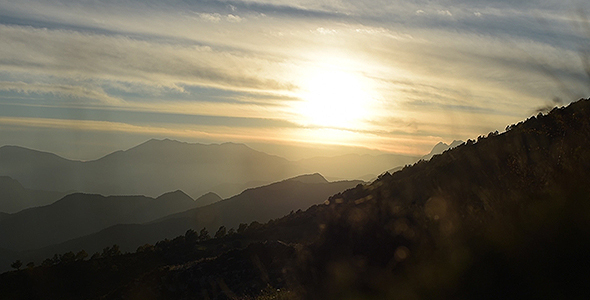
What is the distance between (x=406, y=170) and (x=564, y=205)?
46.9 m

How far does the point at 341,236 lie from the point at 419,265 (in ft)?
22.9

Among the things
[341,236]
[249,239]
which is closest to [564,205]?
[341,236]

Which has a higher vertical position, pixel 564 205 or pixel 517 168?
pixel 517 168

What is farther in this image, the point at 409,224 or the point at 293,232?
the point at 293,232

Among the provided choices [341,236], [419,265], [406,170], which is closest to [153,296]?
[341,236]

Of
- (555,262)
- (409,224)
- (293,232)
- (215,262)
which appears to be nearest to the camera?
(555,262)

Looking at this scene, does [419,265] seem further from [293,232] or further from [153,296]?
[293,232]

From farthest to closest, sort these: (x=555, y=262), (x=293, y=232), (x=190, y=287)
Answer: (x=293, y=232)
(x=190, y=287)
(x=555, y=262)

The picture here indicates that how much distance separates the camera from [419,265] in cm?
653

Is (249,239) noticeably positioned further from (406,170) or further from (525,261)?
(525,261)

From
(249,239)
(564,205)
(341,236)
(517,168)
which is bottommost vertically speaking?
(249,239)

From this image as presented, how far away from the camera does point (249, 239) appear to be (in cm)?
4731

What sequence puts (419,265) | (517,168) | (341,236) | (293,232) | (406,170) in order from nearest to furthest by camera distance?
(419,265) < (517,168) < (341,236) < (293,232) < (406,170)

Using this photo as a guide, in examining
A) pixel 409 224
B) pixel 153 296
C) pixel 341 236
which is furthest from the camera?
pixel 153 296
